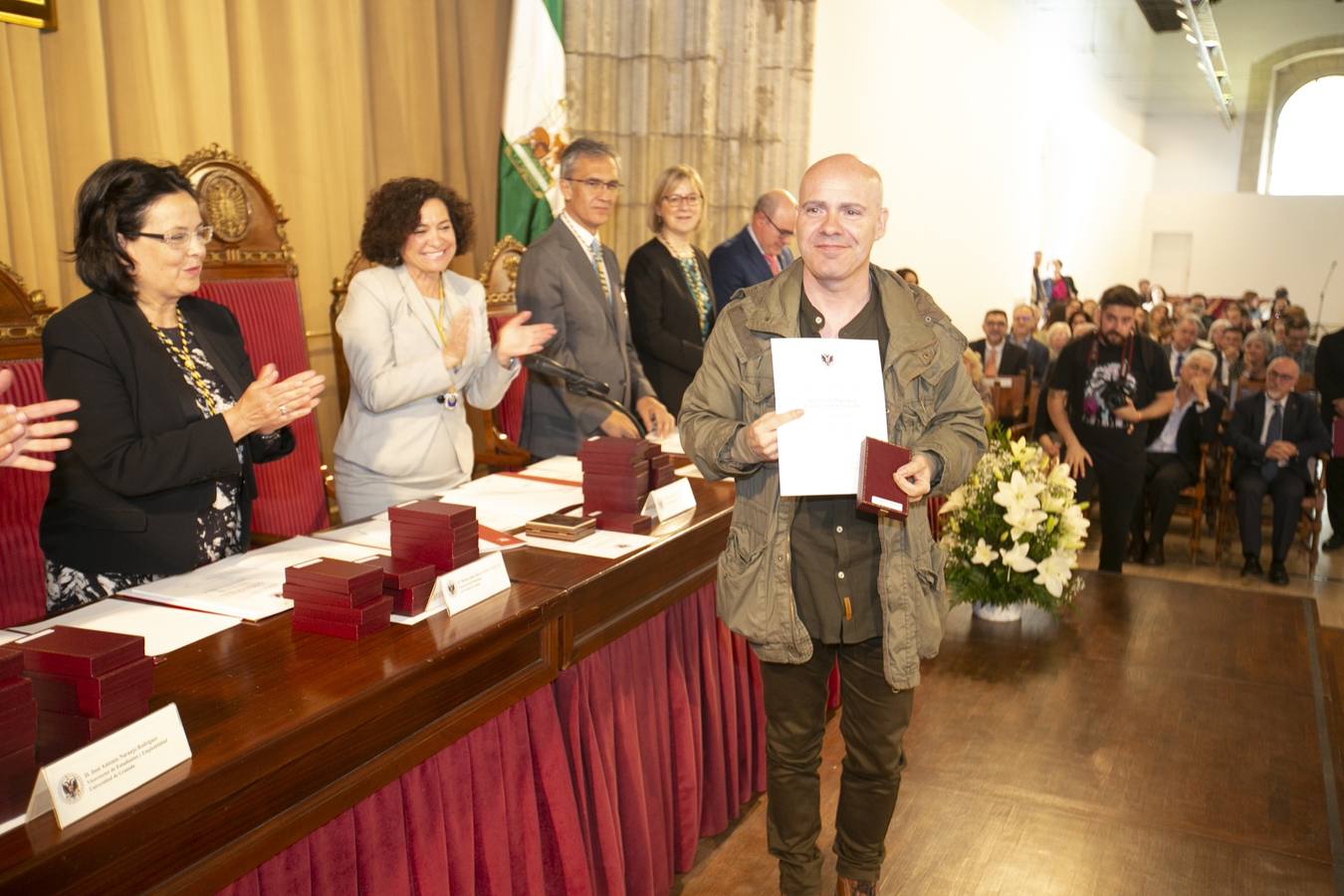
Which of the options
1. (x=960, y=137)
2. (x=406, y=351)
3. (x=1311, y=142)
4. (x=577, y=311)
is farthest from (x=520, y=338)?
(x=1311, y=142)

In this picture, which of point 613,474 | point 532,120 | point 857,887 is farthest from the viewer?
point 532,120

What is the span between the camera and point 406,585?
1.73 metres

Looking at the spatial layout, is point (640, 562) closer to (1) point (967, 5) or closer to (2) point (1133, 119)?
(1) point (967, 5)

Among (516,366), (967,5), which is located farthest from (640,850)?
(967,5)

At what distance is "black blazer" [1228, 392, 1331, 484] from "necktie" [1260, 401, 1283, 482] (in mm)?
26

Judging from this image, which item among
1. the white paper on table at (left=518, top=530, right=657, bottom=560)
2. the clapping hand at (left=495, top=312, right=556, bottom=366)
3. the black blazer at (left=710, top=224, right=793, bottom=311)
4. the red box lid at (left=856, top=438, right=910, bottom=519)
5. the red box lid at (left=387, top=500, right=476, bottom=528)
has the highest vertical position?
the black blazer at (left=710, top=224, right=793, bottom=311)

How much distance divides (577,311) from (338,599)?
5.30 feet

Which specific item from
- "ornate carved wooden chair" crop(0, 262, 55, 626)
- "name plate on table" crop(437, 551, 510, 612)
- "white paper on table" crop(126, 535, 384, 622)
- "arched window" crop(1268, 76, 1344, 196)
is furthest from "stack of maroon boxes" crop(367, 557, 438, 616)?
"arched window" crop(1268, 76, 1344, 196)

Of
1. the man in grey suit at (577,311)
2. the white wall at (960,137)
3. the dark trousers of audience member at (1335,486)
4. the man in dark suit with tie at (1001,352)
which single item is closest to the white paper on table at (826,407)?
the man in grey suit at (577,311)

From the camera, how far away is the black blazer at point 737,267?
13.4ft

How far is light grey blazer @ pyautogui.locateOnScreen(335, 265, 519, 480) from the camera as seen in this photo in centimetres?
251

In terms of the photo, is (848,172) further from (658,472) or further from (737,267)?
(737,267)

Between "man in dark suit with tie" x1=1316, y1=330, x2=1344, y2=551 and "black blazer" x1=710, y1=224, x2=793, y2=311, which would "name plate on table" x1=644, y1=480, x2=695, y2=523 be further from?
"man in dark suit with tie" x1=1316, y1=330, x2=1344, y2=551

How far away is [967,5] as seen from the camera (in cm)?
941
